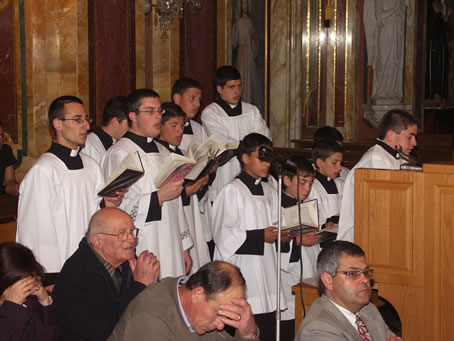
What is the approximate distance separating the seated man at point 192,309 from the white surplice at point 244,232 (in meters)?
A: 2.55

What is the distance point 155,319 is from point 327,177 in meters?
3.90

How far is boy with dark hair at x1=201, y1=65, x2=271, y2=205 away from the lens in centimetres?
814

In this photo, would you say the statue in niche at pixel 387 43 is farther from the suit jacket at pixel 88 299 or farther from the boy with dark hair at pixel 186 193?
the suit jacket at pixel 88 299

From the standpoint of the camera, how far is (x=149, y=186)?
19.6 ft

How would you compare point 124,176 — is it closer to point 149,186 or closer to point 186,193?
point 149,186

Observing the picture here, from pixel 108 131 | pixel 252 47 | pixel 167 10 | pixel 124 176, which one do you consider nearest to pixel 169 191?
pixel 124 176

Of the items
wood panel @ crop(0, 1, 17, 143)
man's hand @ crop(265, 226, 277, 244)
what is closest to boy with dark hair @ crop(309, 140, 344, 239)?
man's hand @ crop(265, 226, 277, 244)

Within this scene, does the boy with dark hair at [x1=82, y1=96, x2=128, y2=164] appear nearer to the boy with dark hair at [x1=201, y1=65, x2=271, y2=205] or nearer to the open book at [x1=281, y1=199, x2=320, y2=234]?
the boy with dark hair at [x1=201, y1=65, x2=271, y2=205]

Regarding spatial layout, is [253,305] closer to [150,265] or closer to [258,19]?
[150,265]

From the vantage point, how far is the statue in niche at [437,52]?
13.5m

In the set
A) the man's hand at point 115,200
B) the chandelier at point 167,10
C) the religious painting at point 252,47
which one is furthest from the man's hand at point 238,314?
the religious painting at point 252,47

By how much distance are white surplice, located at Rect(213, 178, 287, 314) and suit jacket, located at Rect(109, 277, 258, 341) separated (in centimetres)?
253

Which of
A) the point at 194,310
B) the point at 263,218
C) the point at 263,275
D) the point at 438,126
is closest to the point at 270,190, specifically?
the point at 263,218

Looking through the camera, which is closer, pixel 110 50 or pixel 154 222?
pixel 154 222
